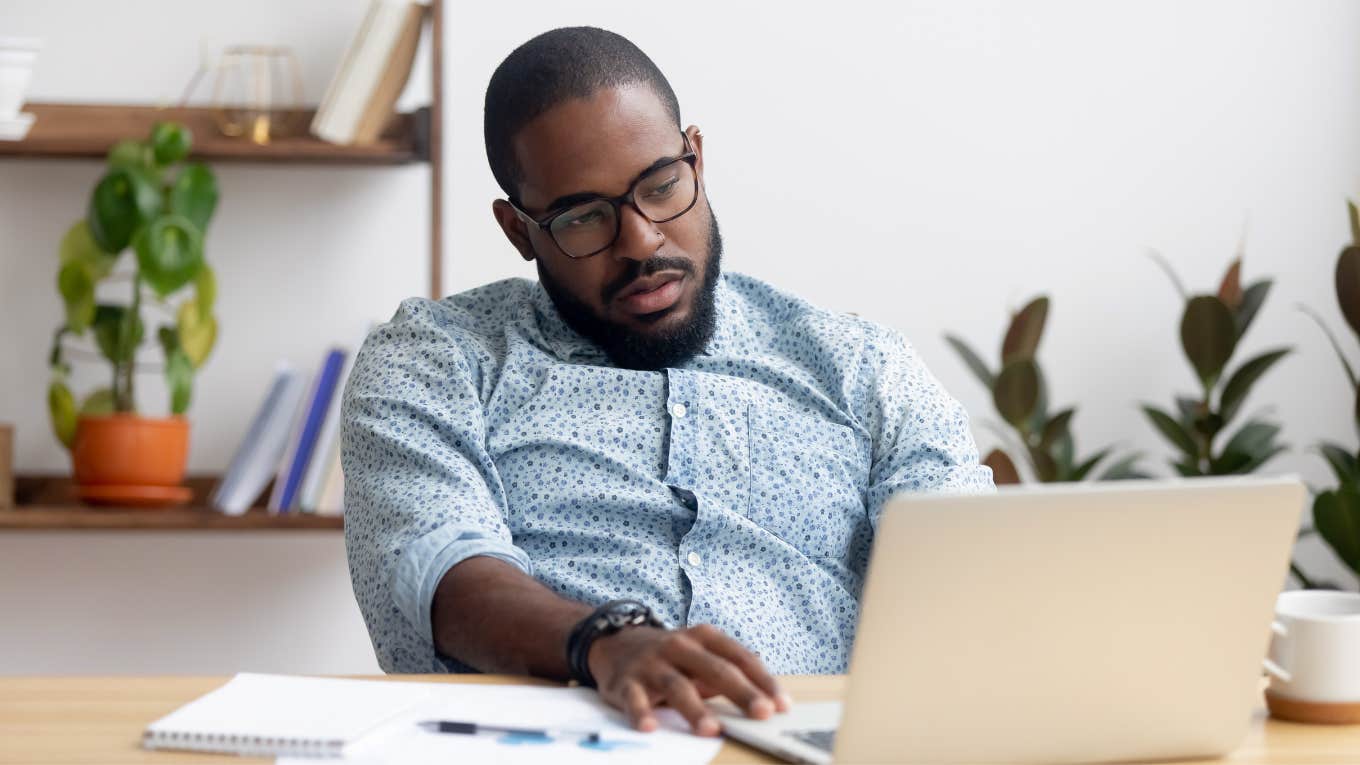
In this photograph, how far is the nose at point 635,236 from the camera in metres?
1.53

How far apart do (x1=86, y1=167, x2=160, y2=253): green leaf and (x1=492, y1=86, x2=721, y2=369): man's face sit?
1044mm

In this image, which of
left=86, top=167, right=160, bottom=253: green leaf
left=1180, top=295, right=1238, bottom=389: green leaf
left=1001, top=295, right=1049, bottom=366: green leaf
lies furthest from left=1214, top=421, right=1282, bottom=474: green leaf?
left=86, top=167, right=160, bottom=253: green leaf

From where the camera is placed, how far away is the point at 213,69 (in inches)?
105

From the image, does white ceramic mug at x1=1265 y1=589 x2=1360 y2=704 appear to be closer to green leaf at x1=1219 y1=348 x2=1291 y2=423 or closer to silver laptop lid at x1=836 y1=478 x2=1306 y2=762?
silver laptop lid at x1=836 y1=478 x2=1306 y2=762

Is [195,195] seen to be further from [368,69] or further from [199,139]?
[368,69]

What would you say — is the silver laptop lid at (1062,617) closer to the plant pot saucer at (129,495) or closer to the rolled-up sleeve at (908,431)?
the rolled-up sleeve at (908,431)

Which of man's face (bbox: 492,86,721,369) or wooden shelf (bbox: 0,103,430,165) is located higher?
wooden shelf (bbox: 0,103,430,165)

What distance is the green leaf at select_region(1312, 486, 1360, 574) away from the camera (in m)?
2.30

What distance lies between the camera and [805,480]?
5.11 feet

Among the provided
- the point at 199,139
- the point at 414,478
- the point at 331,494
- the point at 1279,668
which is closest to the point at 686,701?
the point at 1279,668

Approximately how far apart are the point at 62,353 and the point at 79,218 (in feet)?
0.78

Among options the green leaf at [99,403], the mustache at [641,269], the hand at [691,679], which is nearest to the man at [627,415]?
the mustache at [641,269]

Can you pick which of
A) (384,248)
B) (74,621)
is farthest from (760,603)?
(74,621)

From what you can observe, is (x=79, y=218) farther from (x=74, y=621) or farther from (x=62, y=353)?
(x=74, y=621)
